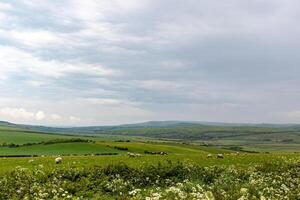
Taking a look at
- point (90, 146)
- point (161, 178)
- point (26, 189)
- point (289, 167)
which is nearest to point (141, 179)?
point (161, 178)

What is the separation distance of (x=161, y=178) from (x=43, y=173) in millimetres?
9219

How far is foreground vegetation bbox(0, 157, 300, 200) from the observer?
2667cm

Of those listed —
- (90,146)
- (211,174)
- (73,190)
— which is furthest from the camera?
(90,146)

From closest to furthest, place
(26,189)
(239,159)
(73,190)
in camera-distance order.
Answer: (26,189), (73,190), (239,159)

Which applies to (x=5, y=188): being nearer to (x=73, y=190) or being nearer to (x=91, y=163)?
(x=73, y=190)

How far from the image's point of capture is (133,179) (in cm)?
3381

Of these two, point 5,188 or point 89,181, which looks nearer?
point 5,188

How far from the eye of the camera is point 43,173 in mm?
32281

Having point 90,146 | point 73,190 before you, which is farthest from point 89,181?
point 90,146

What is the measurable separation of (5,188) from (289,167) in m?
26.5

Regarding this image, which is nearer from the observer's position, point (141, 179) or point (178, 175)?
point (141, 179)

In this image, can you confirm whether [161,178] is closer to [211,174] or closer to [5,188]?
[211,174]

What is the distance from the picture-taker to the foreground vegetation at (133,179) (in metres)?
26.7

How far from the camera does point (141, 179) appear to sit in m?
34.1
